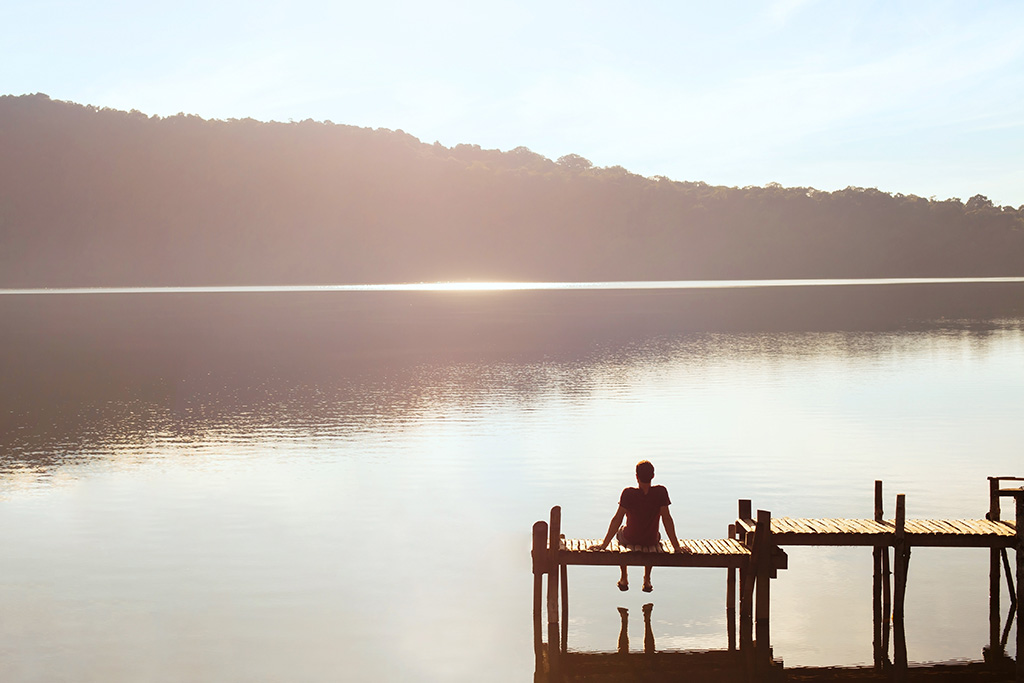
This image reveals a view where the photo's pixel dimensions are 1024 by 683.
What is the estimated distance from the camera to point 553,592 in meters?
16.7

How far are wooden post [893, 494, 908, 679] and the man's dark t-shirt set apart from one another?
350 centimetres

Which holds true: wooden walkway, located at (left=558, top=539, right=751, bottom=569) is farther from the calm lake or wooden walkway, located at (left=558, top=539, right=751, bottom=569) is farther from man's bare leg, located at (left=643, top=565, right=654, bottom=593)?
man's bare leg, located at (left=643, top=565, right=654, bottom=593)

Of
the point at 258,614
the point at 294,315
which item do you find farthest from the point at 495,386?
the point at 294,315

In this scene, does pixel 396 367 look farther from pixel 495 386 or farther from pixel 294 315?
pixel 294 315

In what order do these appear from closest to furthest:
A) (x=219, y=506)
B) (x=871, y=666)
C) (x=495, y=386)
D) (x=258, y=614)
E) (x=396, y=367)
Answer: (x=871, y=666) < (x=258, y=614) < (x=219, y=506) < (x=495, y=386) < (x=396, y=367)

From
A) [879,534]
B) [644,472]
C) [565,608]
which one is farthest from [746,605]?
[565,608]

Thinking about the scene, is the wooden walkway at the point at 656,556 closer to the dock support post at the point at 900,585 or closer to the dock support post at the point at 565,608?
the dock support post at the point at 565,608

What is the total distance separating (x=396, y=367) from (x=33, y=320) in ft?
282

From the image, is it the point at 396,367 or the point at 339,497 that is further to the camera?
the point at 396,367

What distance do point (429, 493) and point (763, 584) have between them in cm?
1410

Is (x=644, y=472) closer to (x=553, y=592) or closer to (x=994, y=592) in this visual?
(x=553, y=592)

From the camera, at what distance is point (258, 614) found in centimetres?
1859

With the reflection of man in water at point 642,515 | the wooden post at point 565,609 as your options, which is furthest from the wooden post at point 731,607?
the wooden post at point 565,609

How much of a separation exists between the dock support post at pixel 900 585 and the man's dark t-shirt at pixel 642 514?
3.50 meters
